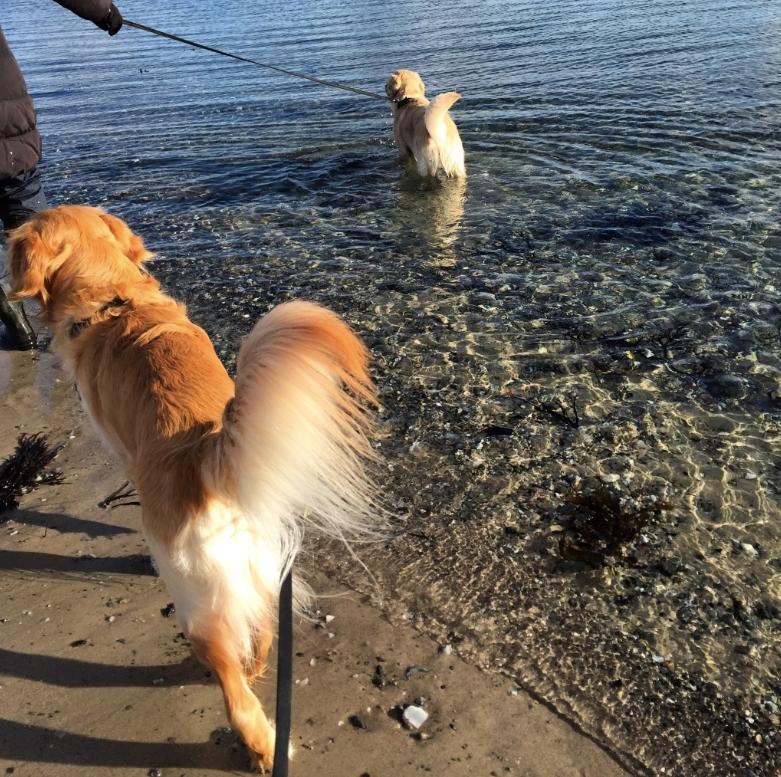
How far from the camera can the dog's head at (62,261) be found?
3262 millimetres

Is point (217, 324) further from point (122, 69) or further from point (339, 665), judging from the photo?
point (122, 69)

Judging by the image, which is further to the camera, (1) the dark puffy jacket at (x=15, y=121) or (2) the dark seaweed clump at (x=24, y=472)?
(1) the dark puffy jacket at (x=15, y=121)

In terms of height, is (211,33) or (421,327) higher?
(211,33)

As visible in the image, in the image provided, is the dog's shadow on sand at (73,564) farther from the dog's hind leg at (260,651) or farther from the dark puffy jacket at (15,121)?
the dark puffy jacket at (15,121)

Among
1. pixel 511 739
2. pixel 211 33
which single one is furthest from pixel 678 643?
pixel 211 33

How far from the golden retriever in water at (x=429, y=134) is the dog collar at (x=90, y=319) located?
6730 mm

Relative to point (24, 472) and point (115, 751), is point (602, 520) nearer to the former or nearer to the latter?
point (115, 751)

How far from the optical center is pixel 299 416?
1916mm

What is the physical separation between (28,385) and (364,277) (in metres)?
3.20

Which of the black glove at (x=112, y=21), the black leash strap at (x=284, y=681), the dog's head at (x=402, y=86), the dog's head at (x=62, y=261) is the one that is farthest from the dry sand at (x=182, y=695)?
the dog's head at (x=402, y=86)

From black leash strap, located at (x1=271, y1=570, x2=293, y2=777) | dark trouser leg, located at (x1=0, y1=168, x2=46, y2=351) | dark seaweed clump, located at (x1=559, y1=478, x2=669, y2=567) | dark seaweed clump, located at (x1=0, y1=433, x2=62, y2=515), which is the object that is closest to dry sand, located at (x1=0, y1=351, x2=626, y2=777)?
dark seaweed clump, located at (x1=0, y1=433, x2=62, y2=515)

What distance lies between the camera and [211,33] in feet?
76.7

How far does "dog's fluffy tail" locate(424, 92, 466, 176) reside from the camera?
354 inches

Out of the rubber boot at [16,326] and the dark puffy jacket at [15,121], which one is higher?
the dark puffy jacket at [15,121]
